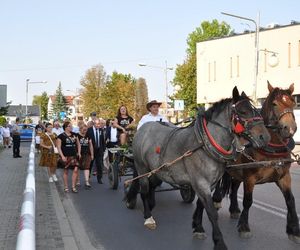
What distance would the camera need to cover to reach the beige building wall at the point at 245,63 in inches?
1524

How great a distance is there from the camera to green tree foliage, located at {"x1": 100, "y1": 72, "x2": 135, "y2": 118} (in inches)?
2837

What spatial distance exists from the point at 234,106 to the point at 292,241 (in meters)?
2.01

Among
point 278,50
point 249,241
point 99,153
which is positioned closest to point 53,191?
point 99,153

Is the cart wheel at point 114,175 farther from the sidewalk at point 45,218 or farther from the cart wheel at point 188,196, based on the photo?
the cart wheel at point 188,196

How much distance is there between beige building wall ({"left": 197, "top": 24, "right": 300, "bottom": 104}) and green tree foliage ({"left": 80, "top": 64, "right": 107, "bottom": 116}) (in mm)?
33600

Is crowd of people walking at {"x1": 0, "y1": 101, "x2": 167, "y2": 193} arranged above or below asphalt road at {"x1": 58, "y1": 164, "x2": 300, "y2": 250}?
above

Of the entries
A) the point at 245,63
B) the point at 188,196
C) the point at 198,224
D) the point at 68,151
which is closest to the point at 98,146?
the point at 68,151

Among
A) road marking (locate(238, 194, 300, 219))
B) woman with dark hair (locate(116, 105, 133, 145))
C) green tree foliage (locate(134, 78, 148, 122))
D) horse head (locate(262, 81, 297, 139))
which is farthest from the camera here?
green tree foliage (locate(134, 78, 148, 122))

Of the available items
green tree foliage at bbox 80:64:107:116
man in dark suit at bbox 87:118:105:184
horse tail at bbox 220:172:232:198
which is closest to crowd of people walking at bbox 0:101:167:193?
man in dark suit at bbox 87:118:105:184

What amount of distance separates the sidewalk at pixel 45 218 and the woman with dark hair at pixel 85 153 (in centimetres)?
80

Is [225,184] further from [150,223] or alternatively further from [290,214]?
[290,214]

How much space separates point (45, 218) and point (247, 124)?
419 cm

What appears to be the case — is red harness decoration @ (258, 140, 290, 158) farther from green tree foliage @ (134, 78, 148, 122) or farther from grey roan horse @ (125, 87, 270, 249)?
green tree foliage @ (134, 78, 148, 122)

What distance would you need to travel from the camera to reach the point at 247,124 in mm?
6055
